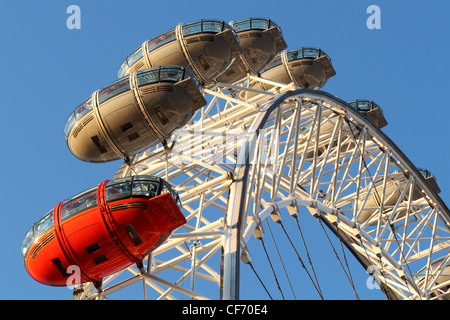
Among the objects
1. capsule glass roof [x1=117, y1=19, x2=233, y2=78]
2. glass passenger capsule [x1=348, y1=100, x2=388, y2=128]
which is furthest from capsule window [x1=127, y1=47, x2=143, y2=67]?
glass passenger capsule [x1=348, y1=100, x2=388, y2=128]

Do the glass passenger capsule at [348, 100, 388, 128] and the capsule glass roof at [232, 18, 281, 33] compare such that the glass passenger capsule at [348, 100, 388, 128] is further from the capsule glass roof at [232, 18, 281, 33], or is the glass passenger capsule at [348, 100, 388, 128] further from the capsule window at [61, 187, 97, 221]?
the capsule window at [61, 187, 97, 221]

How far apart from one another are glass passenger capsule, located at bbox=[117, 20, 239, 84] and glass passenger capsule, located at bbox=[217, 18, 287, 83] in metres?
3.68

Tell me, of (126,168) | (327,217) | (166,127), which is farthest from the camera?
(327,217)

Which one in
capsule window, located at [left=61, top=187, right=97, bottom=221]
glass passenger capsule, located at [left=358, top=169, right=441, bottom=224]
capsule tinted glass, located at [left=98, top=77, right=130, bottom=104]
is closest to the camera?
capsule window, located at [left=61, top=187, right=97, bottom=221]

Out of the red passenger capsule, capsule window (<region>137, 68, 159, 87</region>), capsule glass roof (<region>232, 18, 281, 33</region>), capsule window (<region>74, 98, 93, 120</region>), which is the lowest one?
the red passenger capsule

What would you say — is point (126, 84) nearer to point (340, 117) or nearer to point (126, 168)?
point (126, 168)

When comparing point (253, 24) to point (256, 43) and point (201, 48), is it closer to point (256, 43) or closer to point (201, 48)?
point (256, 43)

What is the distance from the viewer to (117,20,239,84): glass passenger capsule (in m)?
27.1

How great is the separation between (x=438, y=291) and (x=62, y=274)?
2616 cm

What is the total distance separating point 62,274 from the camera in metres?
18.5

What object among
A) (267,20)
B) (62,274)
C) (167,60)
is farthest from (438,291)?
(62,274)

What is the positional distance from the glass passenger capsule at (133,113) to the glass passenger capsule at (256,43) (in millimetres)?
8677
